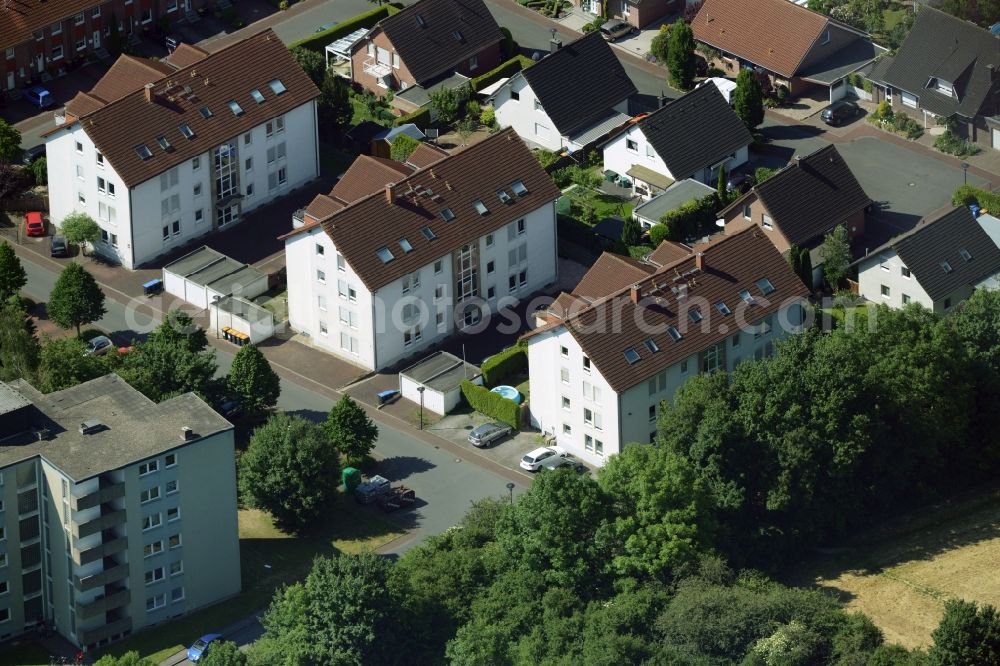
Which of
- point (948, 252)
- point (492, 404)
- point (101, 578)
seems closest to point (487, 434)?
point (492, 404)

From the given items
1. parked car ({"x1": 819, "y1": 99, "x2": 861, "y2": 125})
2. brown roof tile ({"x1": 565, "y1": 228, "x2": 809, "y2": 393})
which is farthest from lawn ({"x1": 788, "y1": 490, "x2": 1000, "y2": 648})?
parked car ({"x1": 819, "y1": 99, "x2": 861, "y2": 125})

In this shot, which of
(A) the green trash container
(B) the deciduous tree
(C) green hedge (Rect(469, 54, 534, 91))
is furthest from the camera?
(C) green hedge (Rect(469, 54, 534, 91))

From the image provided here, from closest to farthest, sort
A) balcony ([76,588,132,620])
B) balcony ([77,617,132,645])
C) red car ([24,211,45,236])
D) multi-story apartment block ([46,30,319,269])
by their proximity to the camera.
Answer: balcony ([76,588,132,620]) < balcony ([77,617,132,645]) < multi-story apartment block ([46,30,319,269]) < red car ([24,211,45,236])

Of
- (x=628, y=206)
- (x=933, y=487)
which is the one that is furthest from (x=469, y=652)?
(x=628, y=206)

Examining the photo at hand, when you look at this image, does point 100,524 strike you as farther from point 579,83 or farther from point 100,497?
point 579,83

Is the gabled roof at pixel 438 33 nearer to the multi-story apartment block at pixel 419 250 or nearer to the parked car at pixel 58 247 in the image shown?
the multi-story apartment block at pixel 419 250

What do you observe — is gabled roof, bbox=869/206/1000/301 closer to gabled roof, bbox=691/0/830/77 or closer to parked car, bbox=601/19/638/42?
gabled roof, bbox=691/0/830/77

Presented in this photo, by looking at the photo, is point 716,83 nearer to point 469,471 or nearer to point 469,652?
point 469,471
